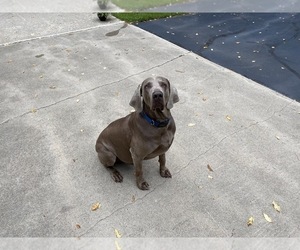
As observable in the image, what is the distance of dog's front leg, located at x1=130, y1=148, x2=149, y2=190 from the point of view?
4105mm

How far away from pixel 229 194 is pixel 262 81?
12.1 ft

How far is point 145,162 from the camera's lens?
4.97 m

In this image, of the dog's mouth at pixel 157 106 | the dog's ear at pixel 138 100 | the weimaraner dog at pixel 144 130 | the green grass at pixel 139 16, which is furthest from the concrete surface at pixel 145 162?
the green grass at pixel 139 16

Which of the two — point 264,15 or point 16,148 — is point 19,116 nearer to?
point 16,148

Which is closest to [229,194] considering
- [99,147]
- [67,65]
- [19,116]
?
[99,147]

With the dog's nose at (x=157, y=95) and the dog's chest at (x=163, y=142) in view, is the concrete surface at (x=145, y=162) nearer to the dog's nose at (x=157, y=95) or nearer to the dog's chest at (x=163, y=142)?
the dog's chest at (x=163, y=142)

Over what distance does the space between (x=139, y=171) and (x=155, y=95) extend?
127 centimetres

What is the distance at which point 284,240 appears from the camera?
3859 millimetres

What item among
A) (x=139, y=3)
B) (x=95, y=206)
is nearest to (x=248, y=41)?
(x=139, y=3)

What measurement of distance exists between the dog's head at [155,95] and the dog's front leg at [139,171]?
0.65 meters

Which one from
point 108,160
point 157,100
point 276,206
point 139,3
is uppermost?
point 157,100

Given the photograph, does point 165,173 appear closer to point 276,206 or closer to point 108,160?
point 108,160

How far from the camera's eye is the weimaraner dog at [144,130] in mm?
3607

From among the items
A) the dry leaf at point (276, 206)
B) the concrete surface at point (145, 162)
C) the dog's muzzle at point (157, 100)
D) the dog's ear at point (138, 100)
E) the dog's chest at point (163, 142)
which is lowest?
the concrete surface at point (145, 162)
